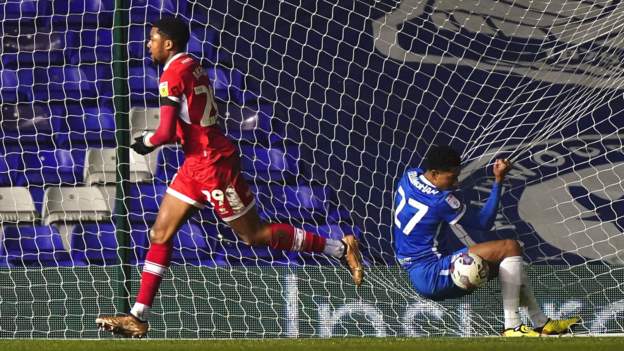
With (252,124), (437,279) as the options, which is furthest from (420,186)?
(252,124)

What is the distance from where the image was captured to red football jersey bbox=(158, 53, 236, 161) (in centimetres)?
644

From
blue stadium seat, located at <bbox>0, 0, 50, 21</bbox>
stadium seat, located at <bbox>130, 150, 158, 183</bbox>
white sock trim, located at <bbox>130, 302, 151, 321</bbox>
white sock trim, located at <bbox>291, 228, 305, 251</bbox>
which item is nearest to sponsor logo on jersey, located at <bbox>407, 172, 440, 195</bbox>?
white sock trim, located at <bbox>291, 228, 305, 251</bbox>

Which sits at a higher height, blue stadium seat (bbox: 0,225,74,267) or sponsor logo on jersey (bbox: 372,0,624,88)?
sponsor logo on jersey (bbox: 372,0,624,88)

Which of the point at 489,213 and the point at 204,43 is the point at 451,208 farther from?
the point at 204,43

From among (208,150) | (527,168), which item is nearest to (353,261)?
(208,150)

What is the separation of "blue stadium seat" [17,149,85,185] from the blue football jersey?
8.33 ft

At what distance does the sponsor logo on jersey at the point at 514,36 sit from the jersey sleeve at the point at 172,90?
218cm

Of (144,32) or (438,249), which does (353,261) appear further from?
(144,32)

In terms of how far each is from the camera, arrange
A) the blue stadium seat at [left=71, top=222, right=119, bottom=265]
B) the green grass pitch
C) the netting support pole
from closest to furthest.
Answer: the green grass pitch < the netting support pole < the blue stadium seat at [left=71, top=222, right=119, bottom=265]

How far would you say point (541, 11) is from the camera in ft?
26.2

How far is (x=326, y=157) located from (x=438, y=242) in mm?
1432

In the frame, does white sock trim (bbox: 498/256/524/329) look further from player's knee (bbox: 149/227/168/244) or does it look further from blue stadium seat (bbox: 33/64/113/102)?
blue stadium seat (bbox: 33/64/113/102)

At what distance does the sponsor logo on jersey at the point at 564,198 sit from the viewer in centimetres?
793

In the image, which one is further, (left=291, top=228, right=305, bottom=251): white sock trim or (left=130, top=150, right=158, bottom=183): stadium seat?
(left=130, top=150, right=158, bottom=183): stadium seat
